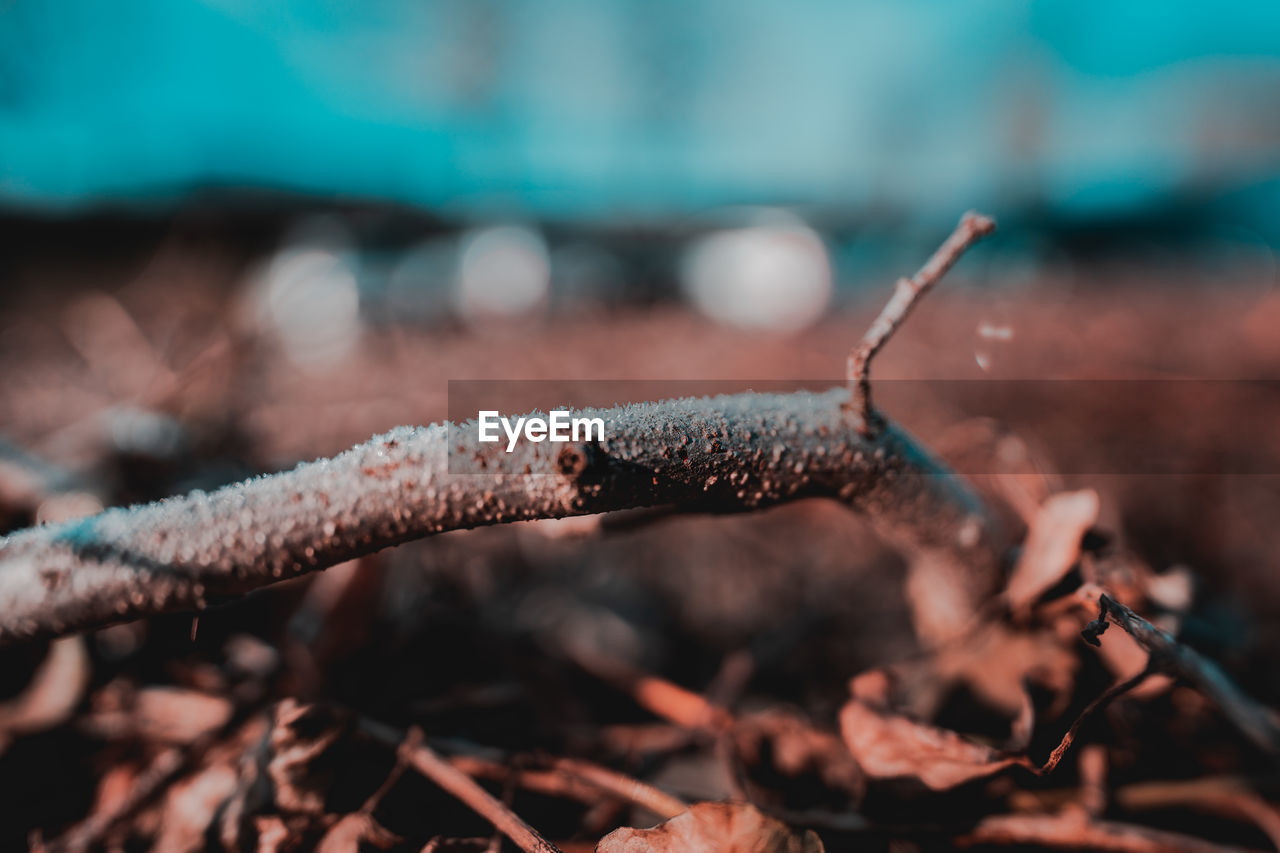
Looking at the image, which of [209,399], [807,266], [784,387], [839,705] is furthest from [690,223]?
[839,705]

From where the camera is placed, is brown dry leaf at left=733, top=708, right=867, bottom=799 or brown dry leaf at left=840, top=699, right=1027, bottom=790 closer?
brown dry leaf at left=840, top=699, right=1027, bottom=790

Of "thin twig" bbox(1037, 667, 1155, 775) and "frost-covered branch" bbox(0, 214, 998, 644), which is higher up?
"frost-covered branch" bbox(0, 214, 998, 644)

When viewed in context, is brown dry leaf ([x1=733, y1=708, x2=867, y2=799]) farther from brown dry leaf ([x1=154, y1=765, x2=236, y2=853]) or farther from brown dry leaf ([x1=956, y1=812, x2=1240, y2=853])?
brown dry leaf ([x1=154, y1=765, x2=236, y2=853])

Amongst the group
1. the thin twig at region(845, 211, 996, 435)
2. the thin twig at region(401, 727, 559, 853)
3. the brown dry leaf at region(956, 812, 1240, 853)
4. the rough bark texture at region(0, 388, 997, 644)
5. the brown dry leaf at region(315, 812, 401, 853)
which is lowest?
the brown dry leaf at region(956, 812, 1240, 853)

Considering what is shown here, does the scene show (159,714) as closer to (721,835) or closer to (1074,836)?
(721,835)

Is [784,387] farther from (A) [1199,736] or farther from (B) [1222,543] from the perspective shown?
(A) [1199,736]

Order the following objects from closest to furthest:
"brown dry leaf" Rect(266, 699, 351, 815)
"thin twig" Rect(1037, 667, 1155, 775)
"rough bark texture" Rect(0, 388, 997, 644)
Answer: "rough bark texture" Rect(0, 388, 997, 644), "thin twig" Rect(1037, 667, 1155, 775), "brown dry leaf" Rect(266, 699, 351, 815)

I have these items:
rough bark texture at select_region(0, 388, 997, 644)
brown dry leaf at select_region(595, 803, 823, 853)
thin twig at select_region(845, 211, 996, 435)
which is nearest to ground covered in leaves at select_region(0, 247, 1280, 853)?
brown dry leaf at select_region(595, 803, 823, 853)

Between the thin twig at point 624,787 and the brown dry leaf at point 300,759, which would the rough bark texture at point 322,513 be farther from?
the thin twig at point 624,787
